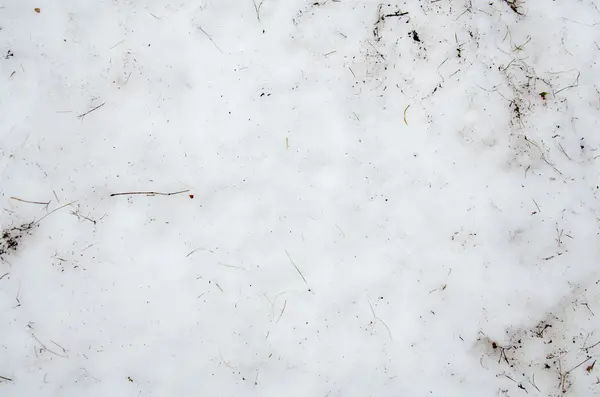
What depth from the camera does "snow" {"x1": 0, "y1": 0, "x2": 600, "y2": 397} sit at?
2.88 m

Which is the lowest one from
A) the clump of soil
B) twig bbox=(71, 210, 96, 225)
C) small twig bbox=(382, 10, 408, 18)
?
the clump of soil

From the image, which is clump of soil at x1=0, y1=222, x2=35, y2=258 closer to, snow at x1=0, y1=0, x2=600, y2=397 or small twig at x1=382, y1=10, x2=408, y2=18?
snow at x1=0, y1=0, x2=600, y2=397

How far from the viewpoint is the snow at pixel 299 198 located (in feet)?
9.43

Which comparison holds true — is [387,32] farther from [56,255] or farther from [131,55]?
[56,255]

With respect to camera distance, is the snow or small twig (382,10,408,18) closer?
the snow

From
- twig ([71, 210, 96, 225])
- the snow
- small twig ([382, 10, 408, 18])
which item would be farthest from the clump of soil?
small twig ([382, 10, 408, 18])

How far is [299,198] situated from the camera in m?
2.98

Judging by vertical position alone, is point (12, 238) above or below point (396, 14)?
below

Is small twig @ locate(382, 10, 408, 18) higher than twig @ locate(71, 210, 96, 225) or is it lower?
higher

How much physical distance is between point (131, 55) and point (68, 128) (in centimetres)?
62

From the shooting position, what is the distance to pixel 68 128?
9.70 feet

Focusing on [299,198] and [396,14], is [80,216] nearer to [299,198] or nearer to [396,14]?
[299,198]

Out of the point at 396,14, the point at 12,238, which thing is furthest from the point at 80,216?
the point at 396,14

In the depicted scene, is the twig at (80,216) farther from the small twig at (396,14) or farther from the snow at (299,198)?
the small twig at (396,14)
